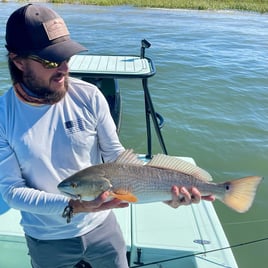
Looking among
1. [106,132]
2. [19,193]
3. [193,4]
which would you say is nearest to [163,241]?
[106,132]

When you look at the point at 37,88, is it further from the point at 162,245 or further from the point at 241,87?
the point at 241,87

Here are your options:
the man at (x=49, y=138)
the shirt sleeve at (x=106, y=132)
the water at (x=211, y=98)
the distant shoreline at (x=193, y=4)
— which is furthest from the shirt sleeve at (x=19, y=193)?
the distant shoreline at (x=193, y=4)

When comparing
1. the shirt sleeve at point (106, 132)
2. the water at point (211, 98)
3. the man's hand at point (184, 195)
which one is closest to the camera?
the man's hand at point (184, 195)

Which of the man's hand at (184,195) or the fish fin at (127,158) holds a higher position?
the fish fin at (127,158)

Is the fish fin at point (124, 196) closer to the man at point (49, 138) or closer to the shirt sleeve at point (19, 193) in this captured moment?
the man at point (49, 138)

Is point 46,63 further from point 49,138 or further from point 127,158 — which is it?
point 127,158

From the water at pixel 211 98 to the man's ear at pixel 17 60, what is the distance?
3.16m

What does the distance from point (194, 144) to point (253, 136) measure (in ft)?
3.87

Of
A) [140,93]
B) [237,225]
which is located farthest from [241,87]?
[237,225]

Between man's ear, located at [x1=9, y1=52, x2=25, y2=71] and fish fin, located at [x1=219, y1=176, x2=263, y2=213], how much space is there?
110 cm

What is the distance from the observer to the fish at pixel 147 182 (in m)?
1.78

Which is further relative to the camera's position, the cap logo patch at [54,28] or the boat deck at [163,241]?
the boat deck at [163,241]

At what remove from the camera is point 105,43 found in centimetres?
1386

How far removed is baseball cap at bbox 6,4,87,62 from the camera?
1740 millimetres
